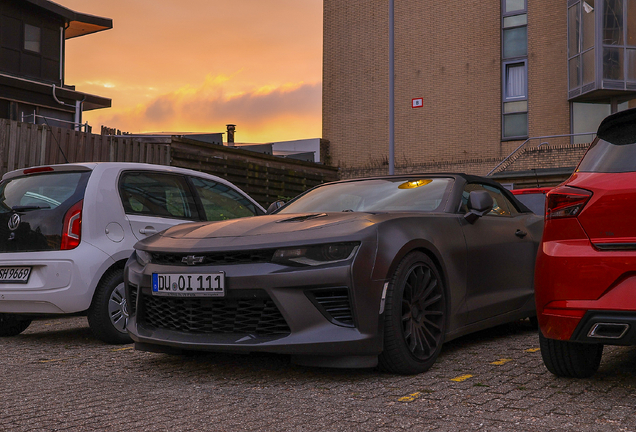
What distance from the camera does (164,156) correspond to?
639 inches

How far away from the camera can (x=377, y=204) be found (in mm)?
5152

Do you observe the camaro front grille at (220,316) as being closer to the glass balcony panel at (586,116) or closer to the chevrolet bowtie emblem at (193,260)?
the chevrolet bowtie emblem at (193,260)

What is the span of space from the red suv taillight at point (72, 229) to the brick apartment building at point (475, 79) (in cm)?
1794

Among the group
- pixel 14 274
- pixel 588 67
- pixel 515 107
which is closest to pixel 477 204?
A: pixel 14 274

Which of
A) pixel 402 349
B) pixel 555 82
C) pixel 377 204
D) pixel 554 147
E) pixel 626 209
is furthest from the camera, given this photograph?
pixel 555 82

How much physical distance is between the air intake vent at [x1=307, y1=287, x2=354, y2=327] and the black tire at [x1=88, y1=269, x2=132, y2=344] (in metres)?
2.26

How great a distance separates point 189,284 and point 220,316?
0.86ft

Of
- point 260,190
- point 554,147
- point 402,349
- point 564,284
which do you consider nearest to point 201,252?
point 402,349

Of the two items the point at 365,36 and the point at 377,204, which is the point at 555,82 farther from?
the point at 377,204

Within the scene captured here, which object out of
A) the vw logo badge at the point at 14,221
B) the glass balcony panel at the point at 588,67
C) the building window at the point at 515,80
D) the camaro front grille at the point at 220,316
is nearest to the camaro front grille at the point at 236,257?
the camaro front grille at the point at 220,316

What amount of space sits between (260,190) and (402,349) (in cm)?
1617

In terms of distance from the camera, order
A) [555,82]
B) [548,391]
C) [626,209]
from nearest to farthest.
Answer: [626,209], [548,391], [555,82]

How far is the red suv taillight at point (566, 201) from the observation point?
11.7ft

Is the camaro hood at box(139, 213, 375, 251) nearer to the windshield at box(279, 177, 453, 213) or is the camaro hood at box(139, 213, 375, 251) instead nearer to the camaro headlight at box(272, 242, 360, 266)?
the camaro headlight at box(272, 242, 360, 266)
